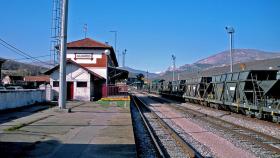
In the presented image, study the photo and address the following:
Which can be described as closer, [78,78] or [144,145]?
[144,145]

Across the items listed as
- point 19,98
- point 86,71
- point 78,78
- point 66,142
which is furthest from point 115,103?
point 66,142

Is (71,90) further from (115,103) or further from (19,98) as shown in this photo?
(19,98)

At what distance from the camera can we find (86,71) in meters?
38.6

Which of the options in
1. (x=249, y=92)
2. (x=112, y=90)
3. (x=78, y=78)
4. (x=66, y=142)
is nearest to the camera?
(x=66, y=142)

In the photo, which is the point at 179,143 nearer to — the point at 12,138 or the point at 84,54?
the point at 12,138

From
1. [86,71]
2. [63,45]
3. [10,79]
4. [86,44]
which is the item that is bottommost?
[86,71]

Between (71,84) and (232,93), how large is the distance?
20274 mm

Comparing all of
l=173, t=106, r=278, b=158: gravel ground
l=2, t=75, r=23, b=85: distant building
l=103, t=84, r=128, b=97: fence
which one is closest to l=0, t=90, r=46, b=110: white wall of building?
l=103, t=84, r=128, b=97: fence

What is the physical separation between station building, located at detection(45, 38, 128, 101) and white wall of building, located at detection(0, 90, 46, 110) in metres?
5.09

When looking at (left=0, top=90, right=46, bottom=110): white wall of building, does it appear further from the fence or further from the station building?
the fence

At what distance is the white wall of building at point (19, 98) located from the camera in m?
22.6

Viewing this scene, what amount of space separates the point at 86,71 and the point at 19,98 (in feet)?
42.8

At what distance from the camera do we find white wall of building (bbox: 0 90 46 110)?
22594 mm

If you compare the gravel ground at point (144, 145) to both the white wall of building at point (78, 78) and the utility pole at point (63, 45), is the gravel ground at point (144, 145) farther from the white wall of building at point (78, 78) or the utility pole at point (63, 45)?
the white wall of building at point (78, 78)
